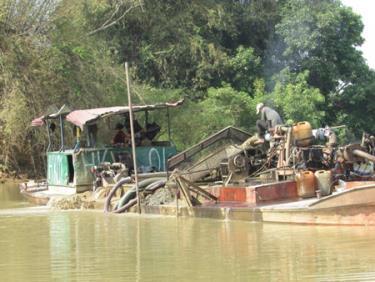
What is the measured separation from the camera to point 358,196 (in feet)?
37.9

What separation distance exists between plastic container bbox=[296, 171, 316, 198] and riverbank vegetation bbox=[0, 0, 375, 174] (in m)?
12.1

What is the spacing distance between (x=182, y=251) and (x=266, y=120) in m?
5.31

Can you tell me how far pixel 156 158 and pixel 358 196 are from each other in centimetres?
830

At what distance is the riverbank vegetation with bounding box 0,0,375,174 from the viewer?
26.7 meters

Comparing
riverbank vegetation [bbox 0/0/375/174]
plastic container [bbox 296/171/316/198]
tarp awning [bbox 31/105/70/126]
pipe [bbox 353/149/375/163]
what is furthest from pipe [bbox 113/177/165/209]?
riverbank vegetation [bbox 0/0/375/174]

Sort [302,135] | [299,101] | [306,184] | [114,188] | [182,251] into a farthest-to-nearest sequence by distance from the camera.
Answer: [299,101], [114,188], [302,135], [306,184], [182,251]

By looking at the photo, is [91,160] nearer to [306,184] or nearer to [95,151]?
[95,151]

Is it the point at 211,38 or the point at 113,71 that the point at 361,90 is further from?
the point at 113,71

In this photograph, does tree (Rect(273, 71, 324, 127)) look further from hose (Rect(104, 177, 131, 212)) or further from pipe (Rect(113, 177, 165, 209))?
pipe (Rect(113, 177, 165, 209))

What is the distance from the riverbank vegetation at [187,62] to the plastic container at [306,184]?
12.1m

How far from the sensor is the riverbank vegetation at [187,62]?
26734 millimetres

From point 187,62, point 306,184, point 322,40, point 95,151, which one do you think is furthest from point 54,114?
point 322,40

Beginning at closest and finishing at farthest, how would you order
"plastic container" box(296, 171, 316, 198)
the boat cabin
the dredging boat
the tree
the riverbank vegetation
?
"plastic container" box(296, 171, 316, 198) < the dredging boat < the boat cabin < the tree < the riverbank vegetation

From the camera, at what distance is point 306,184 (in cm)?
1329
